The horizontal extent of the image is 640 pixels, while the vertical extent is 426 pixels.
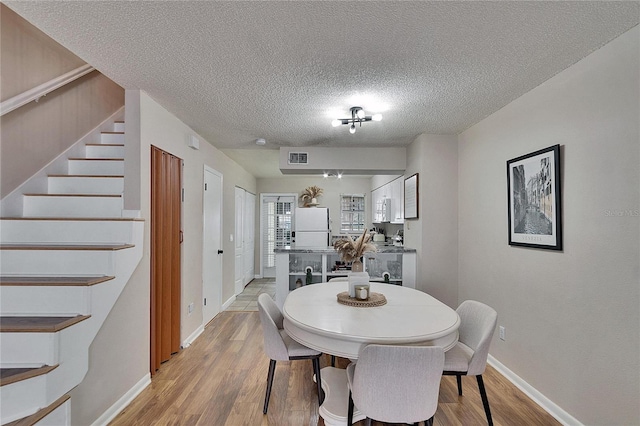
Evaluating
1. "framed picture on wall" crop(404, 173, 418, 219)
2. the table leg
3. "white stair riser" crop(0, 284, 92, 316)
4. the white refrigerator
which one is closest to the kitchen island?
"framed picture on wall" crop(404, 173, 418, 219)

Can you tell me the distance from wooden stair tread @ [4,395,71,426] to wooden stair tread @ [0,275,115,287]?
24.5 inches

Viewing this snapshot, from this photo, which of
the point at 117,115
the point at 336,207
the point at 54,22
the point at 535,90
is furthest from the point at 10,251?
the point at 336,207

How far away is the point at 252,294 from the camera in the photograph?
18.4ft

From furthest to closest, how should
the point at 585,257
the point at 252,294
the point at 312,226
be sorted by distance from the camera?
1. the point at 252,294
2. the point at 312,226
3. the point at 585,257

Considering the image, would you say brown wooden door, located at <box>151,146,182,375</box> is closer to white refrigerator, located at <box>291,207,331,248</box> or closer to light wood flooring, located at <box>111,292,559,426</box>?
light wood flooring, located at <box>111,292,559,426</box>

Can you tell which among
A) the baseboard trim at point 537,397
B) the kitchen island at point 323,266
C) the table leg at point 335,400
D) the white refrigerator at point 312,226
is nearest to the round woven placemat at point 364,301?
the table leg at point 335,400

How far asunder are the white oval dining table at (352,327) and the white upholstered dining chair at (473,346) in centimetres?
18

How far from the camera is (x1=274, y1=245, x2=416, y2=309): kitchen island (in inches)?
149

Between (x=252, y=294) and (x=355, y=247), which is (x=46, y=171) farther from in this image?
(x=252, y=294)

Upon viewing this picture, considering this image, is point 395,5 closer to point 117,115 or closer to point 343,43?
point 343,43

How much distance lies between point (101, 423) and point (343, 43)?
2.90 meters

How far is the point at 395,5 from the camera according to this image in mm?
1420

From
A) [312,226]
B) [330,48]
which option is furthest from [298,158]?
[330,48]

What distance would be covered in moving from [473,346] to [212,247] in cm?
327
